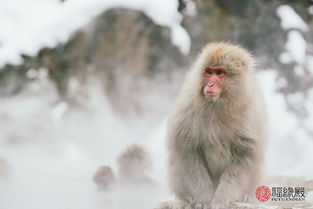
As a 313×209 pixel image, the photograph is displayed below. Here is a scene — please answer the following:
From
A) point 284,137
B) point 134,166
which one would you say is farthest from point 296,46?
point 134,166

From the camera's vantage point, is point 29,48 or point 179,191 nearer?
point 179,191

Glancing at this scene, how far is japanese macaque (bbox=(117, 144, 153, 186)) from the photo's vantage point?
6637 mm

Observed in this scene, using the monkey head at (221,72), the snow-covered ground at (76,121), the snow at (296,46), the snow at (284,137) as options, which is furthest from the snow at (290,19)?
the monkey head at (221,72)

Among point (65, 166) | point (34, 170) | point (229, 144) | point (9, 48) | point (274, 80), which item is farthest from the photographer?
point (274, 80)

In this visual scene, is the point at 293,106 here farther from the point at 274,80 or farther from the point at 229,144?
the point at 229,144

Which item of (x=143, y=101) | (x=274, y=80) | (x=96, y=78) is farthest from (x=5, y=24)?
(x=274, y=80)

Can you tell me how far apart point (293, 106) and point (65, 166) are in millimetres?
3995

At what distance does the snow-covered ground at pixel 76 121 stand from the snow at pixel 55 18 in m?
0.02

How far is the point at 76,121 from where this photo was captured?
9.49 metres

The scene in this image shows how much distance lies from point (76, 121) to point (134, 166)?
3.03 m

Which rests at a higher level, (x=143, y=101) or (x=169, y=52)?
(x=169, y=52)

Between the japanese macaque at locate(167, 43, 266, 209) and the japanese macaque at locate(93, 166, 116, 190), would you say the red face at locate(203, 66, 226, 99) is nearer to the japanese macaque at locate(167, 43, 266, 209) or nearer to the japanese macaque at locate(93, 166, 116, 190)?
the japanese macaque at locate(167, 43, 266, 209)

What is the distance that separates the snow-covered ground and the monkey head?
12.8 feet

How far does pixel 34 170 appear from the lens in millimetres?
8141
